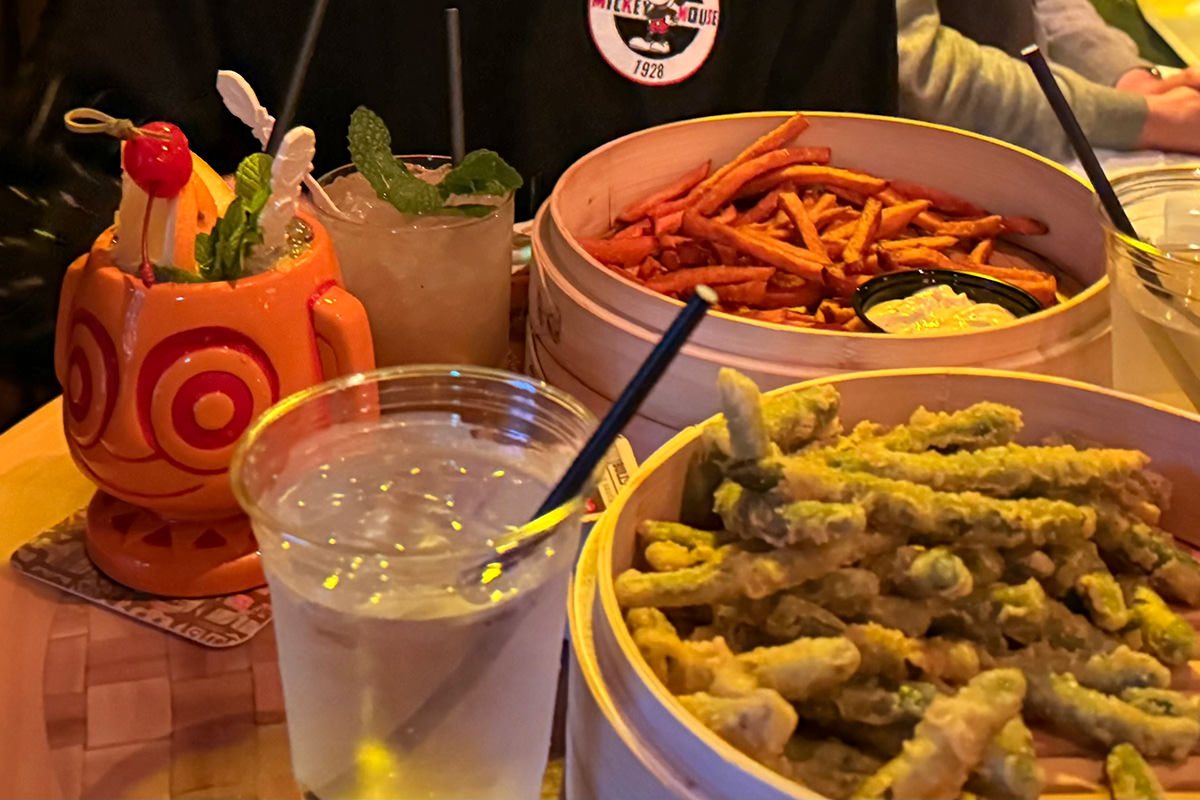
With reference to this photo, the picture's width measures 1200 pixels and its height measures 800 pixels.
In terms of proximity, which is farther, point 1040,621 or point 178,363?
point 178,363

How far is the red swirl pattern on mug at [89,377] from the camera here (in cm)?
105

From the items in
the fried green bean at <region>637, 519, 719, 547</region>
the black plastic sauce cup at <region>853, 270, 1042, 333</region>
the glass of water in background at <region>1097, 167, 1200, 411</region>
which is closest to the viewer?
the fried green bean at <region>637, 519, 719, 547</region>

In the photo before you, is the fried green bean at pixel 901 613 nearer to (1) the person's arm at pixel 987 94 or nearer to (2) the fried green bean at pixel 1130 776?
(2) the fried green bean at pixel 1130 776

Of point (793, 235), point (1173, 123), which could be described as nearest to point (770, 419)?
point (793, 235)

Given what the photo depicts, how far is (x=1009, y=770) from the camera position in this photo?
74 cm

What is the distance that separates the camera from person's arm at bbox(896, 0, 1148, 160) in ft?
9.64

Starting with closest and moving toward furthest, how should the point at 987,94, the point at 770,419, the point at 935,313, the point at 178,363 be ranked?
the point at 770,419 < the point at 178,363 < the point at 935,313 < the point at 987,94

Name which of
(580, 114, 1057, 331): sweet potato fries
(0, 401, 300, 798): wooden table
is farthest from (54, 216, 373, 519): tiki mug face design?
(580, 114, 1057, 331): sweet potato fries

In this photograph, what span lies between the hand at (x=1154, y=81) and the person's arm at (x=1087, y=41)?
0.02 m

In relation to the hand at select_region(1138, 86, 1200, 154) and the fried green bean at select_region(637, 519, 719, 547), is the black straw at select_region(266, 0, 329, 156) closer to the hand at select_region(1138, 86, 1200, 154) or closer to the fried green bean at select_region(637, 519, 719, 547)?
the fried green bean at select_region(637, 519, 719, 547)

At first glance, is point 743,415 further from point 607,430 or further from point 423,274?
point 423,274

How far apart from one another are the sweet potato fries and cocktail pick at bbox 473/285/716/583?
0.75 metres

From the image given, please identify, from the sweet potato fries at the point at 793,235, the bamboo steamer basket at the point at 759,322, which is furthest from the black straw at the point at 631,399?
the sweet potato fries at the point at 793,235

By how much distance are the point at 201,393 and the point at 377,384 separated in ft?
0.81
